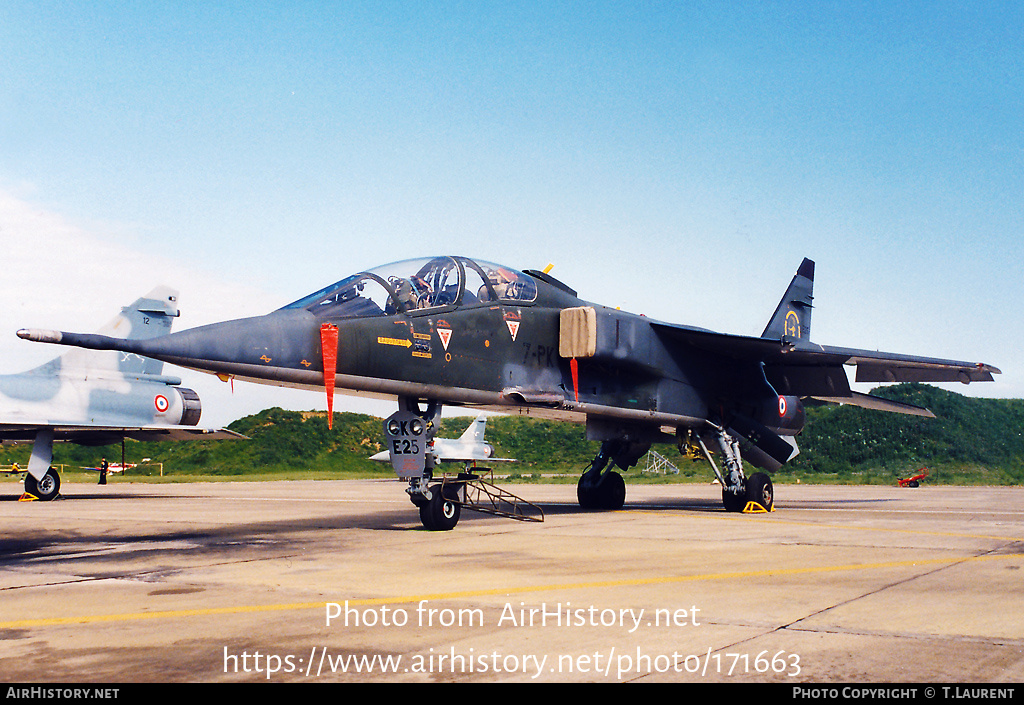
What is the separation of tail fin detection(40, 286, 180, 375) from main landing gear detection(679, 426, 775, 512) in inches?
658

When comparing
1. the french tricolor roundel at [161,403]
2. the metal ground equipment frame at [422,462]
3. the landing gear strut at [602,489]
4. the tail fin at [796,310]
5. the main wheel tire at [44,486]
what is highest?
the tail fin at [796,310]

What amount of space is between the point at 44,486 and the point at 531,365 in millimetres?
16626

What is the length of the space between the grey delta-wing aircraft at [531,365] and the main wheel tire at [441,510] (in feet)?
0.07

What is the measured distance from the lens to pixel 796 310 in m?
19.8

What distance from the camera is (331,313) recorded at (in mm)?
9984

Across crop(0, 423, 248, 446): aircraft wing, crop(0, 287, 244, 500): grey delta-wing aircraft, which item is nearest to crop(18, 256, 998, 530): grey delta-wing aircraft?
crop(0, 287, 244, 500): grey delta-wing aircraft

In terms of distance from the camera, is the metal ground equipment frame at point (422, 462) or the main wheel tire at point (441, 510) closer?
the metal ground equipment frame at point (422, 462)

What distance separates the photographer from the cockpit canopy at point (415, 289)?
10172 mm

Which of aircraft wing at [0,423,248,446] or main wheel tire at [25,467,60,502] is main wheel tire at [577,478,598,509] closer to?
aircraft wing at [0,423,248,446]

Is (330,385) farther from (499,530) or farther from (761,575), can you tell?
(761,575)

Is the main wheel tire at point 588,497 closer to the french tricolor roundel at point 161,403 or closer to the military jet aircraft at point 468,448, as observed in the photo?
the french tricolor roundel at point 161,403

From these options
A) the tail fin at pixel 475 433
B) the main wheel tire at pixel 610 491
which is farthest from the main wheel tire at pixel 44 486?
the tail fin at pixel 475 433

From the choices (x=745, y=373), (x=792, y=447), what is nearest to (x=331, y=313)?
(x=745, y=373)
